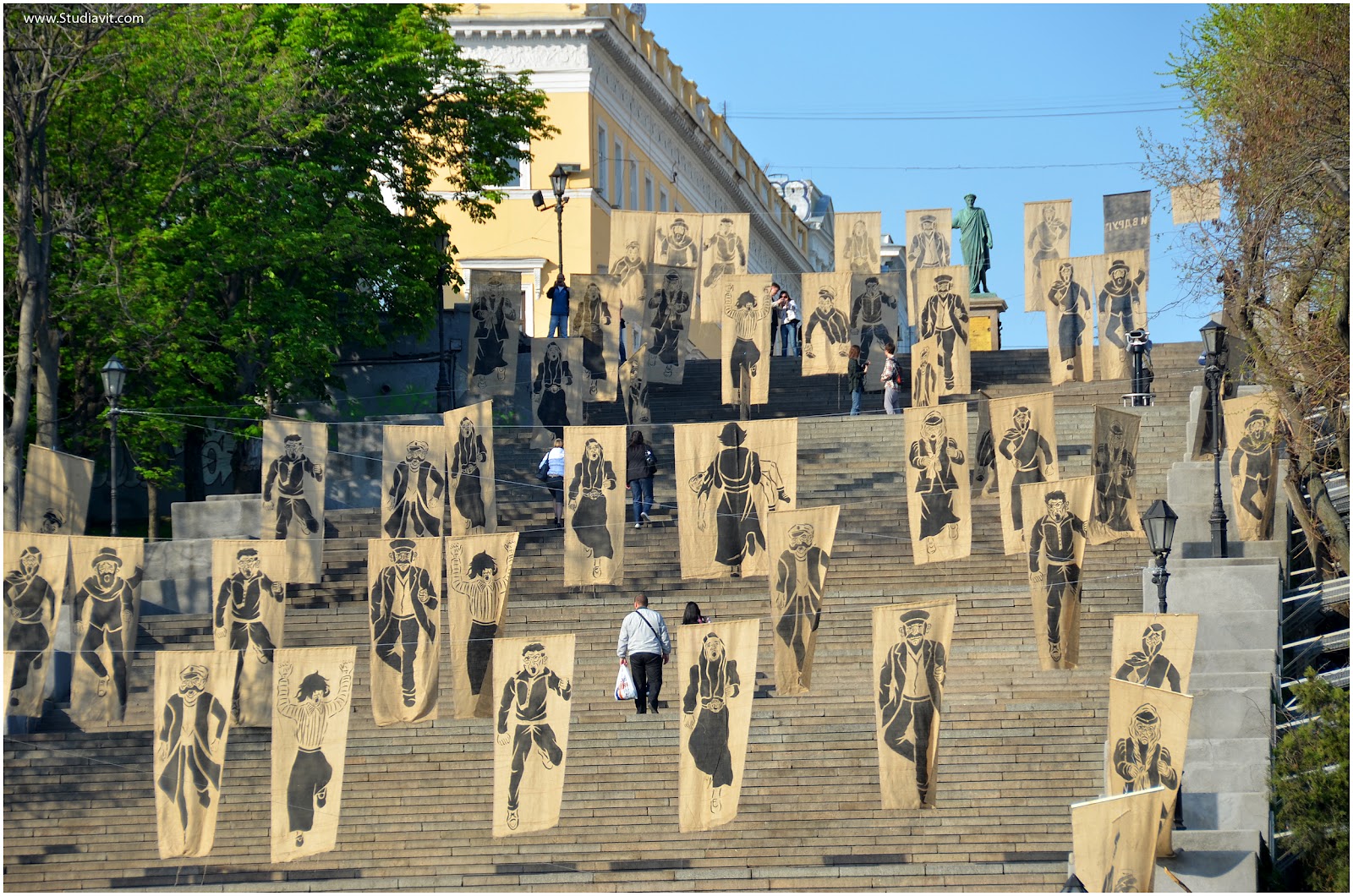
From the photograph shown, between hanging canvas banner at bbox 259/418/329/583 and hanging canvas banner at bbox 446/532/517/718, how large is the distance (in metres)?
3.98

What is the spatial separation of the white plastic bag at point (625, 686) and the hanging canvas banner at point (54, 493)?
6.60 meters

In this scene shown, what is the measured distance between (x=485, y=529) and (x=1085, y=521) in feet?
25.1

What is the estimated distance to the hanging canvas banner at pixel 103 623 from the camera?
22422mm

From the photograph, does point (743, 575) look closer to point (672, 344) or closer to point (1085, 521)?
point (1085, 521)

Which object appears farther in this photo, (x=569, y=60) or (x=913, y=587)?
(x=569, y=60)

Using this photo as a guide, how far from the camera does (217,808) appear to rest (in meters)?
20.7

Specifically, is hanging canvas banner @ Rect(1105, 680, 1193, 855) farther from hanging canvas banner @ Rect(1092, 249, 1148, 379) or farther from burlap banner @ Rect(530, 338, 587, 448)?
burlap banner @ Rect(530, 338, 587, 448)

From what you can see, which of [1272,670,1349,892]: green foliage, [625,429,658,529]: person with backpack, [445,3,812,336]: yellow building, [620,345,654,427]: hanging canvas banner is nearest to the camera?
[1272,670,1349,892]: green foliage

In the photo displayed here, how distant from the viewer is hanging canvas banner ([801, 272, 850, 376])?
101 feet

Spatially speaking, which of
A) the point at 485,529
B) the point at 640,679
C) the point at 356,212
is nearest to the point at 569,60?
the point at 356,212

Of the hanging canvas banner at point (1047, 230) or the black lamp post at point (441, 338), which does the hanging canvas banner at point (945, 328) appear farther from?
the black lamp post at point (441, 338)

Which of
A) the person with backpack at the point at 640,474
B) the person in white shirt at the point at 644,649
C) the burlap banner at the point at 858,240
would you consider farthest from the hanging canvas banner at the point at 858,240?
the person in white shirt at the point at 644,649

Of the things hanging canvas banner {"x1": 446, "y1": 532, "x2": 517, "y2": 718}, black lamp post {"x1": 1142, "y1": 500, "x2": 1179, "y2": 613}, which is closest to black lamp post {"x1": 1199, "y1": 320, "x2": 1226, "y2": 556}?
black lamp post {"x1": 1142, "y1": 500, "x2": 1179, "y2": 613}

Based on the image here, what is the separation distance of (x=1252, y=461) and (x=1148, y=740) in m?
6.86
